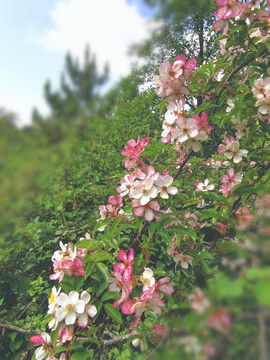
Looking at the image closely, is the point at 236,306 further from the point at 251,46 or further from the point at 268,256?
the point at 251,46

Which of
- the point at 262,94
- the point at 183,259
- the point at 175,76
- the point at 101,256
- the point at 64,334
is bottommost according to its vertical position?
the point at 183,259

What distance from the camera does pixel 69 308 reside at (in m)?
0.71

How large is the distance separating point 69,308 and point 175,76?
0.73 m

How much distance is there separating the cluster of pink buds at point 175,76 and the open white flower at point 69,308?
2.16 feet

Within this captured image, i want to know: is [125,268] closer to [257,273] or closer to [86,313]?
[86,313]

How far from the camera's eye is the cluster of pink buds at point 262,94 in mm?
792

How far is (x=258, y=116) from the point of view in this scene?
852mm

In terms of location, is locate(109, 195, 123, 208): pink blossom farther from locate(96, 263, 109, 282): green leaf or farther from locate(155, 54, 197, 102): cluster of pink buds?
locate(155, 54, 197, 102): cluster of pink buds

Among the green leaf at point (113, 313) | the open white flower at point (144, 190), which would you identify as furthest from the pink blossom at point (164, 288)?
the open white flower at point (144, 190)

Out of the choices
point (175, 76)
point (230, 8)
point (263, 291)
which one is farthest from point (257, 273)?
point (230, 8)

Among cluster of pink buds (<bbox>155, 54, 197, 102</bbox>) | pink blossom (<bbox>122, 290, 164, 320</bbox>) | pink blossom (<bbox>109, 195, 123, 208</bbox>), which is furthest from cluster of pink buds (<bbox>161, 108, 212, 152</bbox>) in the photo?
pink blossom (<bbox>122, 290, 164, 320</bbox>)

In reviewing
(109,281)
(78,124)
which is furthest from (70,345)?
(78,124)

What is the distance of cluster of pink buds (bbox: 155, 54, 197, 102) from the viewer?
0.78m

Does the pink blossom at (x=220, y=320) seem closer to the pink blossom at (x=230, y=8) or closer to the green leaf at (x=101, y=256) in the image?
the green leaf at (x=101, y=256)
